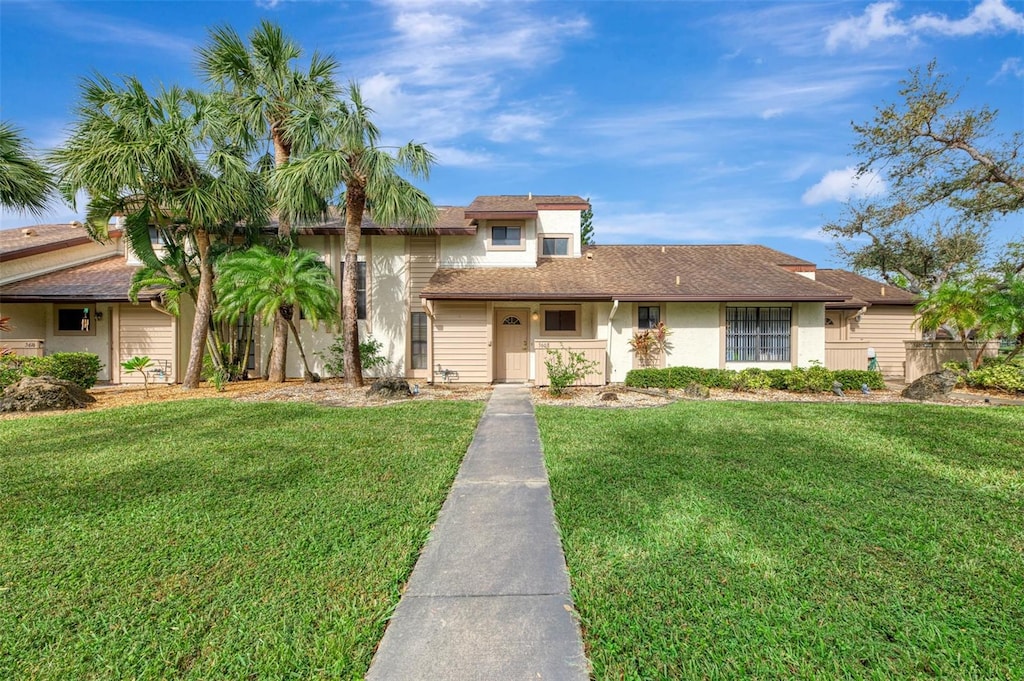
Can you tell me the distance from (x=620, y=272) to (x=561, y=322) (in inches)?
104

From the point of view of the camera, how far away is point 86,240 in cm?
1529

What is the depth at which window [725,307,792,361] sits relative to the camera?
12688mm

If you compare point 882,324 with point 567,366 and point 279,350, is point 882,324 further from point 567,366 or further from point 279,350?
point 279,350

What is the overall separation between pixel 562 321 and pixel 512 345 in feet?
5.56

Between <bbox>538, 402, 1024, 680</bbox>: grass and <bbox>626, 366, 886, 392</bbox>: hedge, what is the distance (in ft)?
17.7

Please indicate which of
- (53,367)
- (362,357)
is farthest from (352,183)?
(53,367)

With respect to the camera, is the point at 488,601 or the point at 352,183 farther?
the point at 352,183

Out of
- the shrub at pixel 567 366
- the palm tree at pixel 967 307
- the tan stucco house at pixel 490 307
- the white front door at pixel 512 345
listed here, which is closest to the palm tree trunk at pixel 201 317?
the tan stucco house at pixel 490 307

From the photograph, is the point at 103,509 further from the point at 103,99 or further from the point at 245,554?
the point at 103,99

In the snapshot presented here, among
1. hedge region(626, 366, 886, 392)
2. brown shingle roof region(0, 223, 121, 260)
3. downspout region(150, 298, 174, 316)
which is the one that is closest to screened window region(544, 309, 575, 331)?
hedge region(626, 366, 886, 392)

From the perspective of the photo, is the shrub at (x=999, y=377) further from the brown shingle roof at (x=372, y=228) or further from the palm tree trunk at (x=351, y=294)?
the palm tree trunk at (x=351, y=294)

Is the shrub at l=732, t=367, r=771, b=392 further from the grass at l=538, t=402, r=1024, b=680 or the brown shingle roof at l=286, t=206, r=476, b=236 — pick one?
the brown shingle roof at l=286, t=206, r=476, b=236

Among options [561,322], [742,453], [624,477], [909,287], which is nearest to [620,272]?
[561,322]

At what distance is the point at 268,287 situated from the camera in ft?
34.5
